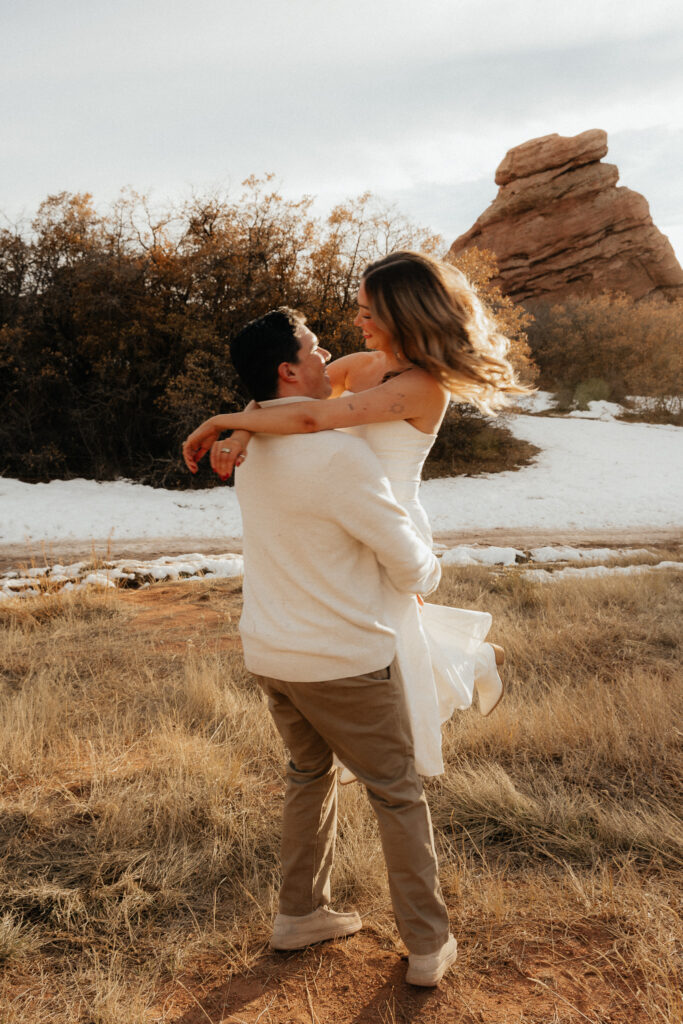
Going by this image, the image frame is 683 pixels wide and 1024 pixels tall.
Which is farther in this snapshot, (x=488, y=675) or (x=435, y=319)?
(x=488, y=675)

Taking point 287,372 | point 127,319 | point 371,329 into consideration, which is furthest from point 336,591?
point 127,319

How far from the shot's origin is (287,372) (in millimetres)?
2334

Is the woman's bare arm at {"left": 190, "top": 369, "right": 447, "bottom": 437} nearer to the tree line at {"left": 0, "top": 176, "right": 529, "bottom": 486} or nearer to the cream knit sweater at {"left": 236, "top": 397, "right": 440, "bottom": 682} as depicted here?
the cream knit sweater at {"left": 236, "top": 397, "right": 440, "bottom": 682}

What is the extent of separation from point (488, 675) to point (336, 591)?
931 millimetres

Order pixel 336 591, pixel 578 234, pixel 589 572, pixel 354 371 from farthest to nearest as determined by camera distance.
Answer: pixel 578 234 → pixel 589 572 → pixel 354 371 → pixel 336 591

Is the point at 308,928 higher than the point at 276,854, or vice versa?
the point at 308,928

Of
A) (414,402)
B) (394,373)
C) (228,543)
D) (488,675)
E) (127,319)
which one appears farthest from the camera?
(127,319)

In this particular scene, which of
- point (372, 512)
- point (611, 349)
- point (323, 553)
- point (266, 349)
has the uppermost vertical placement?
point (611, 349)

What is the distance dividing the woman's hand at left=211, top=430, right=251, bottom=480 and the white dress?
407 mm

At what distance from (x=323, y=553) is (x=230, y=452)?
1.34ft

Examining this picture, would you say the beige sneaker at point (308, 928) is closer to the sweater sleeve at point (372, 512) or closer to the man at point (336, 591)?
the man at point (336, 591)

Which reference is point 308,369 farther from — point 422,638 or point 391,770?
point 391,770

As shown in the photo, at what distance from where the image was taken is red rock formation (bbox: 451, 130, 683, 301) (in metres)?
45.9

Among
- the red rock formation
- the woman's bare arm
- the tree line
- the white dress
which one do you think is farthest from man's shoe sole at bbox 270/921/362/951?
the red rock formation
